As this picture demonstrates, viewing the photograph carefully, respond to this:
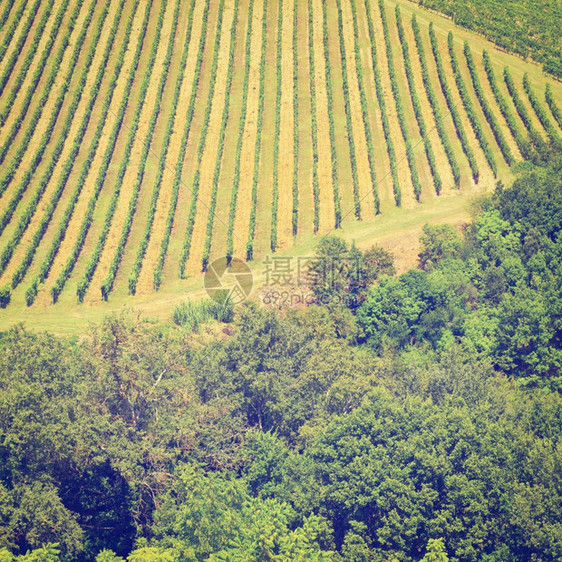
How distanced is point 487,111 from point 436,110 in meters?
5.86

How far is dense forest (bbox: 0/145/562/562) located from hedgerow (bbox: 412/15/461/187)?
20.6 meters

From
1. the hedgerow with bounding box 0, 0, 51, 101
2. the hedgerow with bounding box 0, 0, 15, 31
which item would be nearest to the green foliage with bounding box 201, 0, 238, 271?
the hedgerow with bounding box 0, 0, 51, 101

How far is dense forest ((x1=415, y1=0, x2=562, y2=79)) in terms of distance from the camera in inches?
4427

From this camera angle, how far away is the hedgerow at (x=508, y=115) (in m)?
98.2

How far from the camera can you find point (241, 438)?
68.9 metres

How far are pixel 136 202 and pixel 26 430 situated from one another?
3787 cm

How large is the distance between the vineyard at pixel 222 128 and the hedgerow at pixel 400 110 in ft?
0.64

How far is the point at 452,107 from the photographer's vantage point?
102812mm

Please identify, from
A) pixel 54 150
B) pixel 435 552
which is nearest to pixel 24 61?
pixel 54 150

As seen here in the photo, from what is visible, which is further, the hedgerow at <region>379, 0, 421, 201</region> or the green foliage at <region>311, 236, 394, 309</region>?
the hedgerow at <region>379, 0, 421, 201</region>

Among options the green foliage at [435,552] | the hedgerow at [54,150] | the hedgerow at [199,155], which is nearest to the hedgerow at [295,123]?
the hedgerow at [199,155]

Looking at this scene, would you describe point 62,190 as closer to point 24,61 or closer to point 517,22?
point 24,61

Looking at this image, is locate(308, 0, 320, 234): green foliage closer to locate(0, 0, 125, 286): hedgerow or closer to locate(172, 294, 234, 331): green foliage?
locate(172, 294, 234, 331): green foliage

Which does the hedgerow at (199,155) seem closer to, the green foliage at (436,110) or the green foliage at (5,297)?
the green foliage at (5,297)
